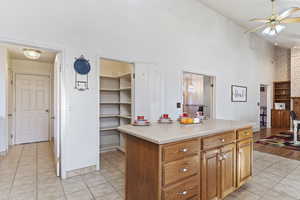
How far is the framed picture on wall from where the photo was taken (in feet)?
18.7

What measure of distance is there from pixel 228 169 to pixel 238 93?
465 centimetres

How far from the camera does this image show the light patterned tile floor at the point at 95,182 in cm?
214

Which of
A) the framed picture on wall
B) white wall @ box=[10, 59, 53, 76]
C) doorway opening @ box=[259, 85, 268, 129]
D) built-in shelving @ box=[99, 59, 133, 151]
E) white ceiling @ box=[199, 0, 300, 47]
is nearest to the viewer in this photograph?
built-in shelving @ box=[99, 59, 133, 151]

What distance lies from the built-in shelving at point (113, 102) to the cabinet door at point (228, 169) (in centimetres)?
260

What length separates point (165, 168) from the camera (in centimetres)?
139

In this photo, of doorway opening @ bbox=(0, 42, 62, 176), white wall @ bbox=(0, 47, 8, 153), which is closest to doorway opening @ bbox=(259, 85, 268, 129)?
doorway opening @ bbox=(0, 42, 62, 176)

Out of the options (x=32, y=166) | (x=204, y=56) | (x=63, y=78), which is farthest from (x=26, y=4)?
(x=204, y=56)

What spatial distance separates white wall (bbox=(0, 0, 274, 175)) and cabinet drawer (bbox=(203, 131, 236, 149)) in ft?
6.05

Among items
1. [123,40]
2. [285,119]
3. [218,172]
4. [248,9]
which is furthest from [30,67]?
[285,119]

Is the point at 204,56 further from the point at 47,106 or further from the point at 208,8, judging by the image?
the point at 47,106

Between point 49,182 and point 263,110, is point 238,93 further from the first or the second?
point 49,182

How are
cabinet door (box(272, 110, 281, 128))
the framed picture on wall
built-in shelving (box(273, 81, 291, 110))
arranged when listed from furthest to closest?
1. built-in shelving (box(273, 81, 291, 110))
2. cabinet door (box(272, 110, 281, 128))
3. the framed picture on wall

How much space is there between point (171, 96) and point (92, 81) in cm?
195

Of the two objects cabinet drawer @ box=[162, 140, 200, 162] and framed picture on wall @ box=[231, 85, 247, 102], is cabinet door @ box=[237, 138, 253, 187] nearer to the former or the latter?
cabinet drawer @ box=[162, 140, 200, 162]
